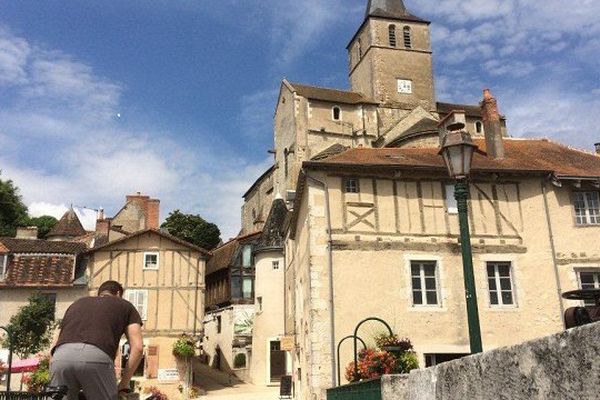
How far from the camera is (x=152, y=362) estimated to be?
22234 millimetres

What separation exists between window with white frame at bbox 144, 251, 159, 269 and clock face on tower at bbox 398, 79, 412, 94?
2329 cm

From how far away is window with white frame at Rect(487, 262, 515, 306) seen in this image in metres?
14.7

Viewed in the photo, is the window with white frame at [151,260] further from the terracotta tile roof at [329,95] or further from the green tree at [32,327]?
the terracotta tile roof at [329,95]

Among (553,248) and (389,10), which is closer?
(553,248)

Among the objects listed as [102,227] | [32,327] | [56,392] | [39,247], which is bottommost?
[56,392]

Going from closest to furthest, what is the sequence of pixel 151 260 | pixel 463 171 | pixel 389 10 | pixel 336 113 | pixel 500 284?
pixel 463 171, pixel 500 284, pixel 151 260, pixel 336 113, pixel 389 10

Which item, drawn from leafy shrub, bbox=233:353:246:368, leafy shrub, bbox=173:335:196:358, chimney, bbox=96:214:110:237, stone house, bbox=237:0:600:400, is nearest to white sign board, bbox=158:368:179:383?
leafy shrub, bbox=173:335:196:358

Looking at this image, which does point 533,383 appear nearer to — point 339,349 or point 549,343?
point 549,343

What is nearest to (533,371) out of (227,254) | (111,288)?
(111,288)

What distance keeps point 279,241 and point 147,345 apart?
23.9 feet

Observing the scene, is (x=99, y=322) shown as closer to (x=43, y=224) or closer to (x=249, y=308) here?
(x=249, y=308)

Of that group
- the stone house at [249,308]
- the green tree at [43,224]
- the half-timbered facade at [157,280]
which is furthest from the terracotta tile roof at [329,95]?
the green tree at [43,224]

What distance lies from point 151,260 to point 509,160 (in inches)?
562

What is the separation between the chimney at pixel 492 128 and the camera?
16.4 m
